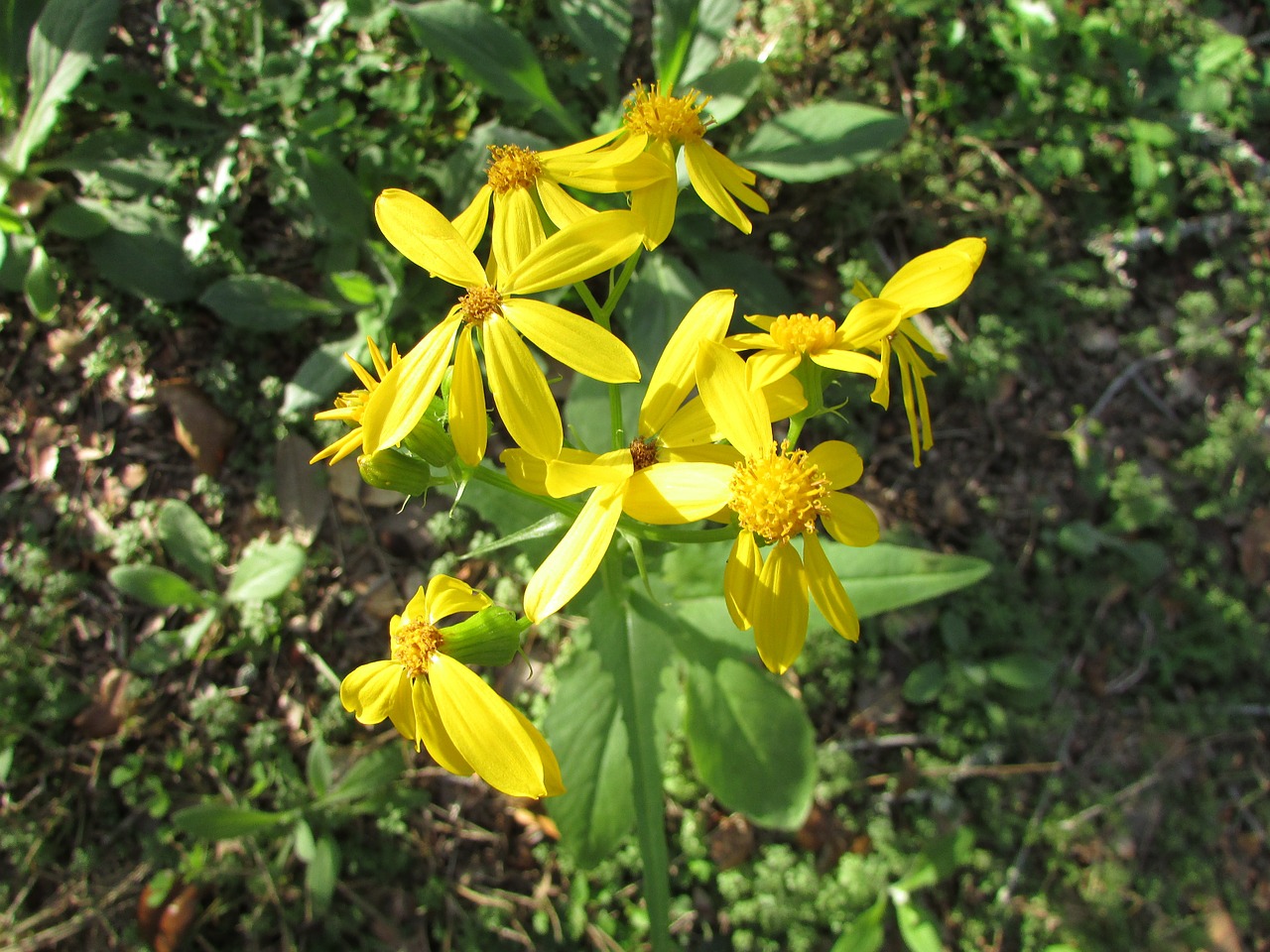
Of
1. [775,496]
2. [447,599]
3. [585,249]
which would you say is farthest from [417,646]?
[585,249]

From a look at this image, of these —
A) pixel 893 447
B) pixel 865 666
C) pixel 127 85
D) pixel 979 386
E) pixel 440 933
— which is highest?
pixel 127 85

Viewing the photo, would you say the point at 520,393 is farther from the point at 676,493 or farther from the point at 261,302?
the point at 261,302

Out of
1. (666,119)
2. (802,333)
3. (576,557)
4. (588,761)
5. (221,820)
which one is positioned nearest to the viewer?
(576,557)

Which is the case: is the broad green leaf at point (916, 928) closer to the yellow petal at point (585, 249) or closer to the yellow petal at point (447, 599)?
the yellow petal at point (447, 599)

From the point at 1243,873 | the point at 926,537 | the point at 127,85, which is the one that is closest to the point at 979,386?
the point at 926,537

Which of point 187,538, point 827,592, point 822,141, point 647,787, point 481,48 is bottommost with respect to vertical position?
point 647,787

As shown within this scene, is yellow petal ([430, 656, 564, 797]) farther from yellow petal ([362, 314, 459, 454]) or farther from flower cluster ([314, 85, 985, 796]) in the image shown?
yellow petal ([362, 314, 459, 454])

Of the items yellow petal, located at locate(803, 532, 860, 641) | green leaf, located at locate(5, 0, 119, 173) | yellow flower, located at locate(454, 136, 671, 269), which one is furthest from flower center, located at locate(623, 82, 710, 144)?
green leaf, located at locate(5, 0, 119, 173)

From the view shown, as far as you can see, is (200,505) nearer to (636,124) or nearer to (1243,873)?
(636,124)
